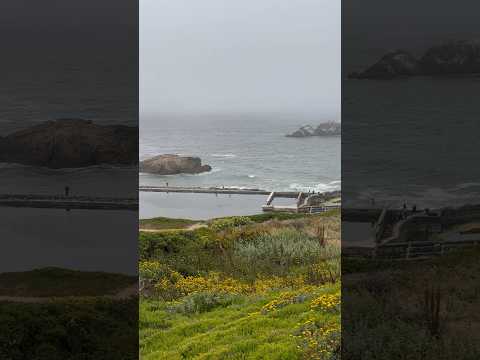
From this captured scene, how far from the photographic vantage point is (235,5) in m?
18.3

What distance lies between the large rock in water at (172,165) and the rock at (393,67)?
40.5 ft

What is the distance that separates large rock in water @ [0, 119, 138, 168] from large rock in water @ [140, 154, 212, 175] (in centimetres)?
1182

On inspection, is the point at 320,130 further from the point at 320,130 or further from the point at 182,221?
the point at 182,221

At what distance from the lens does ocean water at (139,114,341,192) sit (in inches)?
615

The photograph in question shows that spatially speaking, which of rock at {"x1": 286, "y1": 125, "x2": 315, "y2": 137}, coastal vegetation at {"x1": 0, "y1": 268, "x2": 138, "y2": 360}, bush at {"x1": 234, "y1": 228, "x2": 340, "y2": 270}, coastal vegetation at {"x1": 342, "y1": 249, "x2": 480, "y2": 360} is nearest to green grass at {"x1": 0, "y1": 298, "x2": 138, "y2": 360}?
coastal vegetation at {"x1": 0, "y1": 268, "x2": 138, "y2": 360}

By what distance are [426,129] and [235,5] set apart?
618 inches

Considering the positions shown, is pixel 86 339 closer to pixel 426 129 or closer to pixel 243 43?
pixel 426 129

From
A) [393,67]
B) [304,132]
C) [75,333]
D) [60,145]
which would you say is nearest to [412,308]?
[393,67]

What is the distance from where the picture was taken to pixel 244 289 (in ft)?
27.0

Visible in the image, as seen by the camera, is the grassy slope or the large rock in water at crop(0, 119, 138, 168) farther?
the grassy slope

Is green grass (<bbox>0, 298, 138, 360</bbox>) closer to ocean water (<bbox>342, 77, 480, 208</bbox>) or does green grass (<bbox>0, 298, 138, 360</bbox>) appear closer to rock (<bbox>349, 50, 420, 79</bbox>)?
ocean water (<bbox>342, 77, 480, 208</bbox>)

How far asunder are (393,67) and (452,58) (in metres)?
0.37

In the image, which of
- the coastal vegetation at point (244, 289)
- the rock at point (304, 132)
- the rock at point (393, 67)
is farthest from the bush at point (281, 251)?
the rock at point (304, 132)

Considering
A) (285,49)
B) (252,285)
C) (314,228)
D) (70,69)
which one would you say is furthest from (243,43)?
(70,69)
